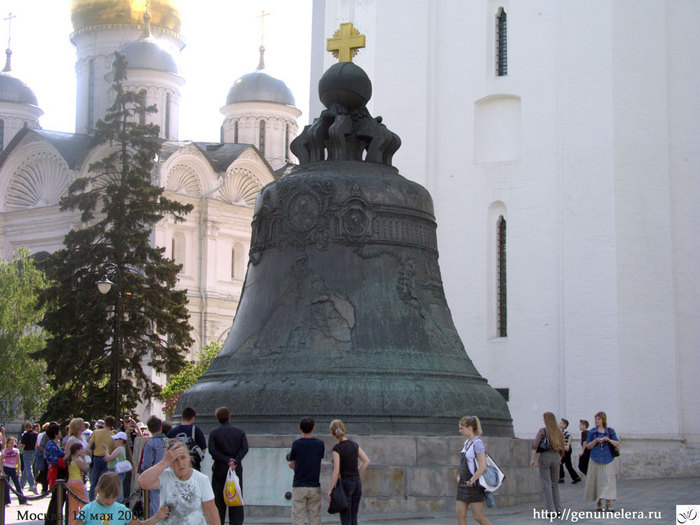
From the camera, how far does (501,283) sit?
20172 mm

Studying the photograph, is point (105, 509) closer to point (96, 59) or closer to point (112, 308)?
point (112, 308)

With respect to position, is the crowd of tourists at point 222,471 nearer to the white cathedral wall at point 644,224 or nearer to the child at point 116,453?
the child at point 116,453

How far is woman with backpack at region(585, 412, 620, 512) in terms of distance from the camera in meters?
10.8

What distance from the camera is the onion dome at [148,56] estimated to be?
43656 mm

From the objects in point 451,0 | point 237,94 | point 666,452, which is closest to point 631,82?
point 451,0

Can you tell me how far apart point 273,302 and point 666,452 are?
1064 cm

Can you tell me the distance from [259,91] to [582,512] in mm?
38893

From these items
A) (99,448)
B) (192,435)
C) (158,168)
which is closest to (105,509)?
(192,435)

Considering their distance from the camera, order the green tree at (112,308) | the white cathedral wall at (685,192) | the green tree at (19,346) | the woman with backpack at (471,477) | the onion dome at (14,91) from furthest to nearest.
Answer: the onion dome at (14,91) → the green tree at (19,346) → the green tree at (112,308) → the white cathedral wall at (685,192) → the woman with backpack at (471,477)

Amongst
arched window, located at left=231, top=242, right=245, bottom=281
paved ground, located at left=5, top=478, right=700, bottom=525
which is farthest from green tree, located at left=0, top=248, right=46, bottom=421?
paved ground, located at left=5, top=478, right=700, bottom=525

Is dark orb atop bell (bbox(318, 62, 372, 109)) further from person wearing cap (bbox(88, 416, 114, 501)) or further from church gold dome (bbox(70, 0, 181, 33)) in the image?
church gold dome (bbox(70, 0, 181, 33))

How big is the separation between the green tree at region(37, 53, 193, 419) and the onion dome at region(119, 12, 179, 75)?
1670 centimetres

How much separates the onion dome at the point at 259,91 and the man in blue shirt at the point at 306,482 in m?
41.3

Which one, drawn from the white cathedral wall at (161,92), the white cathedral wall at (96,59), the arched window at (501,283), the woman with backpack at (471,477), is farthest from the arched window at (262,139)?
the woman with backpack at (471,477)
